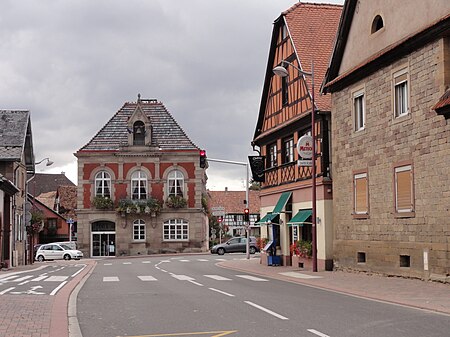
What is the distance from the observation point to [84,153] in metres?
65.2

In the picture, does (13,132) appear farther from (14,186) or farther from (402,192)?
(402,192)

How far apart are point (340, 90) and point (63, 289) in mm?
13613

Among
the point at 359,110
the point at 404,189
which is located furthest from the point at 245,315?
the point at 359,110

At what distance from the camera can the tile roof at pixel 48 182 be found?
107250 millimetres

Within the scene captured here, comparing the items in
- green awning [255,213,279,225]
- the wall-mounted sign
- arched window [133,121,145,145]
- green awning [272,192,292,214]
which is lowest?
green awning [255,213,279,225]

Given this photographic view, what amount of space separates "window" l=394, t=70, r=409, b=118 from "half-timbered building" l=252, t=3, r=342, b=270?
5973 mm

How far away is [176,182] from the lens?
216 ft

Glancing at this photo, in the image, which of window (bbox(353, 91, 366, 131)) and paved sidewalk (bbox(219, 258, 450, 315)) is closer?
paved sidewalk (bbox(219, 258, 450, 315))

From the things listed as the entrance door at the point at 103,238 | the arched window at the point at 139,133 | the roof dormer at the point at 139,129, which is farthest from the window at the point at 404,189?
the arched window at the point at 139,133

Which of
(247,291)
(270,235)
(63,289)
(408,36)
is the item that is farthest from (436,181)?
(270,235)

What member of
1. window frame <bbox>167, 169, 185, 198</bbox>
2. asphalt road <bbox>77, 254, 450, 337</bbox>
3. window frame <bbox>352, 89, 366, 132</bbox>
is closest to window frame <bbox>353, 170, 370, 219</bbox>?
window frame <bbox>352, 89, 366, 132</bbox>

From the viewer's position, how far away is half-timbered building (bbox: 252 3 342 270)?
29.3 m

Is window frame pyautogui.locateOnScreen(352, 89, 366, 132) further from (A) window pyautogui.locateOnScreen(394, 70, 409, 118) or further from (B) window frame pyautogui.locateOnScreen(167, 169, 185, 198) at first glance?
(B) window frame pyautogui.locateOnScreen(167, 169, 185, 198)

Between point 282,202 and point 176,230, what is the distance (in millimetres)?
33557
